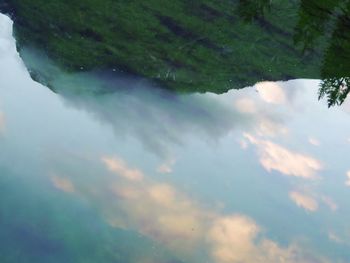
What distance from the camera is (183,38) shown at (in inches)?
2790

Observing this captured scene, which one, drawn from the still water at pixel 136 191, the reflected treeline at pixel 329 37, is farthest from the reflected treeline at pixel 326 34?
the still water at pixel 136 191

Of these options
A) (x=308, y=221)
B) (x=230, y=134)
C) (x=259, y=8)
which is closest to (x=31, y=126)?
(x=230, y=134)

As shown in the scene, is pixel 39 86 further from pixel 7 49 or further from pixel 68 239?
pixel 68 239

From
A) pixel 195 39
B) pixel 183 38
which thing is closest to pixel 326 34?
pixel 195 39

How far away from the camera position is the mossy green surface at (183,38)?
60188 millimetres

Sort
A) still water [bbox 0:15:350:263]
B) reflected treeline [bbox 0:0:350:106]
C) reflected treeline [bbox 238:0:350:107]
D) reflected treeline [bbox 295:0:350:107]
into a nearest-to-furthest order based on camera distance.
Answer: still water [bbox 0:15:350:263]
reflected treeline [bbox 0:0:350:106]
reflected treeline [bbox 295:0:350:107]
reflected treeline [bbox 238:0:350:107]

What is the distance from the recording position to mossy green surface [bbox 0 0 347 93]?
6019 cm

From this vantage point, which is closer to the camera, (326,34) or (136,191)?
Result: (136,191)

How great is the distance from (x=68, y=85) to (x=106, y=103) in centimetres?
582

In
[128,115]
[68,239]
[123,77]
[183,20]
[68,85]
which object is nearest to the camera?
[68,239]

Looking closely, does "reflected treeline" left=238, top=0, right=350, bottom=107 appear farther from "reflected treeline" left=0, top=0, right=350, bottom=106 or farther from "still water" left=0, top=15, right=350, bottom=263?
"still water" left=0, top=15, right=350, bottom=263

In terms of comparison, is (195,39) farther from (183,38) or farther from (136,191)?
(136,191)

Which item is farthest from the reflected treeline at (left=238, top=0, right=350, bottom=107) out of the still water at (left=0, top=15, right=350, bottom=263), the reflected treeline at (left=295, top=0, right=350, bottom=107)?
the still water at (left=0, top=15, right=350, bottom=263)

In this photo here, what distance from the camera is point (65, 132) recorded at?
42.0 meters
